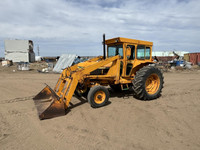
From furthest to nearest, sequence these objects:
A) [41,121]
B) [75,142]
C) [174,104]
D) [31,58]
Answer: [31,58] < [174,104] < [41,121] < [75,142]

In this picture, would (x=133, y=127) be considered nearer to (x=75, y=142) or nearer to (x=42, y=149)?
(x=75, y=142)

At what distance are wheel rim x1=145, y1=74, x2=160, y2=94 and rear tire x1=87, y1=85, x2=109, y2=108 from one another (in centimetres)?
214

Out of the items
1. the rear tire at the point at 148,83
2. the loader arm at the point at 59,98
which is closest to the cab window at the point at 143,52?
the rear tire at the point at 148,83

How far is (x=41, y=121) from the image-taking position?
414cm

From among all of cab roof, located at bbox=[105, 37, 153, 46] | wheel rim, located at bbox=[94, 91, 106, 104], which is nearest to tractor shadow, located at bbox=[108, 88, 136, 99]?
wheel rim, located at bbox=[94, 91, 106, 104]

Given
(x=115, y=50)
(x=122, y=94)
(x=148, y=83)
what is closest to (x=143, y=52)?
(x=115, y=50)

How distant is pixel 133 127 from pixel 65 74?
3215 mm

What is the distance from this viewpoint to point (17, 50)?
32.4m

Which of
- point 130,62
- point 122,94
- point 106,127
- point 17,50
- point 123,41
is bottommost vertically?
point 106,127

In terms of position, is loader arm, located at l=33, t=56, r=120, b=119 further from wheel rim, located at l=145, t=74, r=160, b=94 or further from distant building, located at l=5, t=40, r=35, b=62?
distant building, located at l=5, t=40, r=35, b=62

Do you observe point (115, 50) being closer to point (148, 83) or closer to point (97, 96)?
point (148, 83)

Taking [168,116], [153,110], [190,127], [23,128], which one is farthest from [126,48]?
[23,128]

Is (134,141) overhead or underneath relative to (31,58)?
underneath

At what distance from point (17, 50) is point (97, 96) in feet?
106
